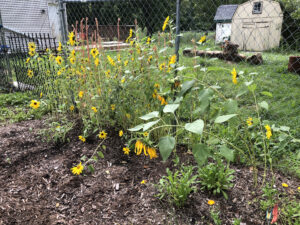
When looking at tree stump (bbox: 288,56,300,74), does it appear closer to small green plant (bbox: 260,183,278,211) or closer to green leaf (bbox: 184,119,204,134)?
small green plant (bbox: 260,183,278,211)

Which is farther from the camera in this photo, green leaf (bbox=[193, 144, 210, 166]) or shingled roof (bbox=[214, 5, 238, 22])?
shingled roof (bbox=[214, 5, 238, 22])

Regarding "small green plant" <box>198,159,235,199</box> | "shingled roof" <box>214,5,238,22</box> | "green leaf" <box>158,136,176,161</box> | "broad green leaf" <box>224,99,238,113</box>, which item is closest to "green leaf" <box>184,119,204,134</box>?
"green leaf" <box>158,136,176,161</box>

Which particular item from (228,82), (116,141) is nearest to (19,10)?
(228,82)

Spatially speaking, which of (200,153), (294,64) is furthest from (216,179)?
(294,64)

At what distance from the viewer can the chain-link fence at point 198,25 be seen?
9.29 feet

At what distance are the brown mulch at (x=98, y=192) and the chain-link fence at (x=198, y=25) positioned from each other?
0.98 metres

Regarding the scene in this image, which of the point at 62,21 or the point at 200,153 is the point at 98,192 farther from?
the point at 62,21

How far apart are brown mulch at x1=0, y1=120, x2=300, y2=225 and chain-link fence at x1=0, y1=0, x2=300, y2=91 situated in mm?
985

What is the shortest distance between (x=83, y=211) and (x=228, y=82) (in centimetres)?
338

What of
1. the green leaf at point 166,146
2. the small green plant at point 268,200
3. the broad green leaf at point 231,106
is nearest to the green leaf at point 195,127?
the green leaf at point 166,146

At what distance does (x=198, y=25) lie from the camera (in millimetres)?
3523

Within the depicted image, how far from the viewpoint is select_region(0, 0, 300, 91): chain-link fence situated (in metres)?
2.83

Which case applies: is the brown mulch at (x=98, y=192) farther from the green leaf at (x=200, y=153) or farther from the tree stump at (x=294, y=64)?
the tree stump at (x=294, y=64)

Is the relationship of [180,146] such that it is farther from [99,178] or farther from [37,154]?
[37,154]
